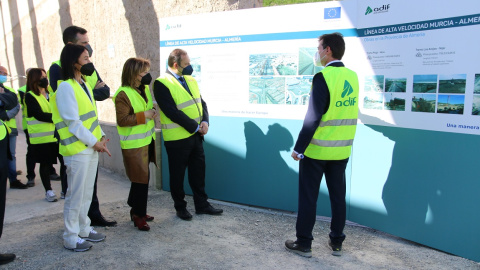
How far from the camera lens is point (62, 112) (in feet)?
10.2

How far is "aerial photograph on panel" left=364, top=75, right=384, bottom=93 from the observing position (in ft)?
12.0

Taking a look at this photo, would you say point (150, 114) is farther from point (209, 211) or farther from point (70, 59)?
point (209, 211)

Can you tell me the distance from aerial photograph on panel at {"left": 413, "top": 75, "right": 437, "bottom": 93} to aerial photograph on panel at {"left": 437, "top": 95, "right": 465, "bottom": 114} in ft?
0.35

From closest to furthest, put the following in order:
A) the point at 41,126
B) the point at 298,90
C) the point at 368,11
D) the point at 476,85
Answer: the point at 476,85 < the point at 368,11 < the point at 298,90 < the point at 41,126

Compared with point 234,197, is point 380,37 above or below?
above

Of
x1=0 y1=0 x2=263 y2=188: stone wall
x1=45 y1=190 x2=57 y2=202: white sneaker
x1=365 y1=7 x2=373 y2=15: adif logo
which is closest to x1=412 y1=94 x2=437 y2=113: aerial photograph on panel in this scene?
x1=365 y1=7 x2=373 y2=15: adif logo

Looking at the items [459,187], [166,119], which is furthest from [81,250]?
[459,187]

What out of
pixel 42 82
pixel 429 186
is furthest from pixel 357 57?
pixel 42 82

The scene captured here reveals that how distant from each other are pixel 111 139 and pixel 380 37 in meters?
4.51

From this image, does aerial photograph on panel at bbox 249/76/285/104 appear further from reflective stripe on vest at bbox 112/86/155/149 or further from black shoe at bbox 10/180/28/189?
black shoe at bbox 10/180/28/189

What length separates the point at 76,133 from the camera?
3.13 m

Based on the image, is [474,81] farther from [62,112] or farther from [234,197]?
[62,112]

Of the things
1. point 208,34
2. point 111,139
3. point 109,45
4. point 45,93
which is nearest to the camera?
point 208,34

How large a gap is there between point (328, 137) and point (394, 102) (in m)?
0.88
